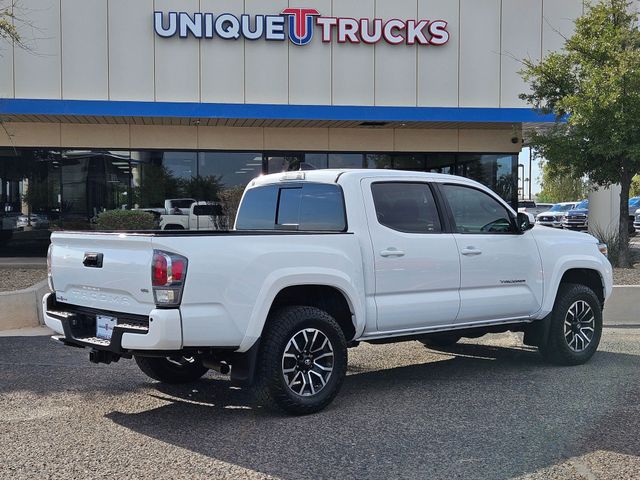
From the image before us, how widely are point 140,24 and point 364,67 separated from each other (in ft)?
18.6

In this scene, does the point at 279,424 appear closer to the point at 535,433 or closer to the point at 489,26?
the point at 535,433

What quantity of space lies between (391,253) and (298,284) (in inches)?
38.0

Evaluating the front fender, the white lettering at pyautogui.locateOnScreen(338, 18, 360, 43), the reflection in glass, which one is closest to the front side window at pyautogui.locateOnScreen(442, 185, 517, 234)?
the front fender

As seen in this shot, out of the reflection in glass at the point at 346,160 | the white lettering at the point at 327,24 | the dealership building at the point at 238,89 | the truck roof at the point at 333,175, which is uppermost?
the white lettering at the point at 327,24

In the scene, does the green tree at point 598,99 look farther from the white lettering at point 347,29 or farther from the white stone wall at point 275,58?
the white lettering at point 347,29

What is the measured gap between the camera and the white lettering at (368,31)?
16891 mm

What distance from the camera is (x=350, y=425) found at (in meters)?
5.11

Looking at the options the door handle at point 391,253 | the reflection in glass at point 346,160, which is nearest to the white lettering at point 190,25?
the reflection in glass at point 346,160

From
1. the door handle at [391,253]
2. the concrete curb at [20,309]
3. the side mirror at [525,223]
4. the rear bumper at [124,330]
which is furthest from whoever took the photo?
the concrete curb at [20,309]

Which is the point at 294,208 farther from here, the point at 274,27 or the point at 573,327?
the point at 274,27

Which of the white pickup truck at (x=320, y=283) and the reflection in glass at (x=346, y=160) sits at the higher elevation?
the reflection in glass at (x=346, y=160)

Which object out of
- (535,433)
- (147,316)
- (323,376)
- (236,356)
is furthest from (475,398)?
(147,316)

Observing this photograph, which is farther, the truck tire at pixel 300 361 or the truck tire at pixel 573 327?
the truck tire at pixel 573 327

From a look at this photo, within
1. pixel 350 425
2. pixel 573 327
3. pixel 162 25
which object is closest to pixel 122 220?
pixel 162 25
